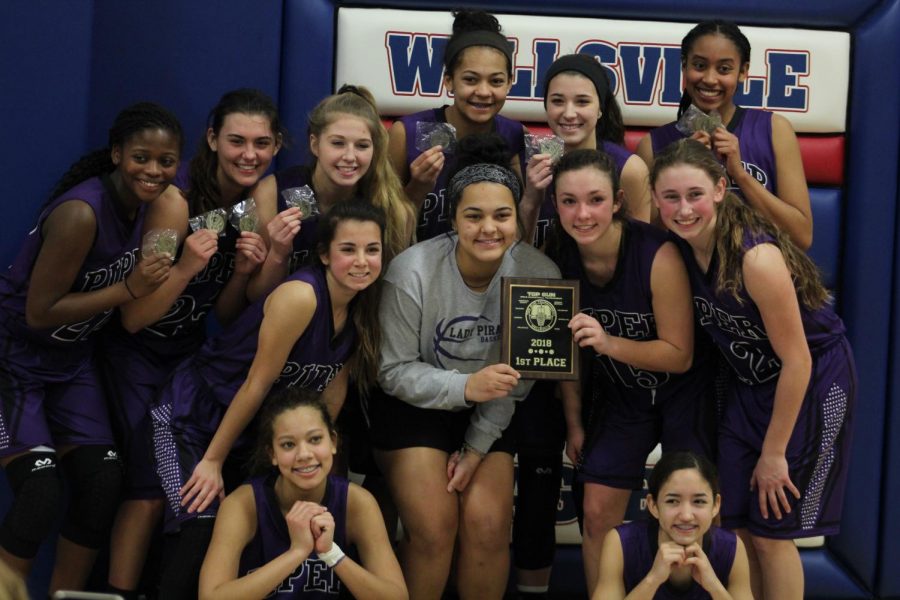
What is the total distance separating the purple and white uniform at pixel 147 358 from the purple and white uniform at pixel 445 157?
26.5 inches

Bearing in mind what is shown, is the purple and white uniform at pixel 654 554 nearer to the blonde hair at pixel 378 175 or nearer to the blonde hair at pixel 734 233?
the blonde hair at pixel 734 233

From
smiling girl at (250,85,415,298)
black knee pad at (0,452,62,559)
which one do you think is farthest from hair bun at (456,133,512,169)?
black knee pad at (0,452,62,559)

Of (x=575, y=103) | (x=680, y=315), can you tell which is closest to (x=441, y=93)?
(x=575, y=103)

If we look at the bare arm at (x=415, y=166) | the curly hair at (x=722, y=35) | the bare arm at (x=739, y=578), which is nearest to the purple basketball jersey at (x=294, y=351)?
the bare arm at (x=415, y=166)

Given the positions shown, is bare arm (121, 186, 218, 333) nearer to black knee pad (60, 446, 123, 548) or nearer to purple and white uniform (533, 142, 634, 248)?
black knee pad (60, 446, 123, 548)

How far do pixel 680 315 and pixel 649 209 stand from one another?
0.54m

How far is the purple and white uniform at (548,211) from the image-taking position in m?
4.25

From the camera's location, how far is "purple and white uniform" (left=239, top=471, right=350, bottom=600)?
3799 millimetres

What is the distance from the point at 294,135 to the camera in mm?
4828

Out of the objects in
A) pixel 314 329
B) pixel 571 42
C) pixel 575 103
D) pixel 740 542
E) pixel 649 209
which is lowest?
pixel 740 542

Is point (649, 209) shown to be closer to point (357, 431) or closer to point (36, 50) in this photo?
point (357, 431)

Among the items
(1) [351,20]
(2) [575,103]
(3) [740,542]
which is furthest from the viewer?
(1) [351,20]

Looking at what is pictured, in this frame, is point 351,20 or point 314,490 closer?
point 314,490

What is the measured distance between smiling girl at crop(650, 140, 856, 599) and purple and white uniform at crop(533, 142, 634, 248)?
356 millimetres
